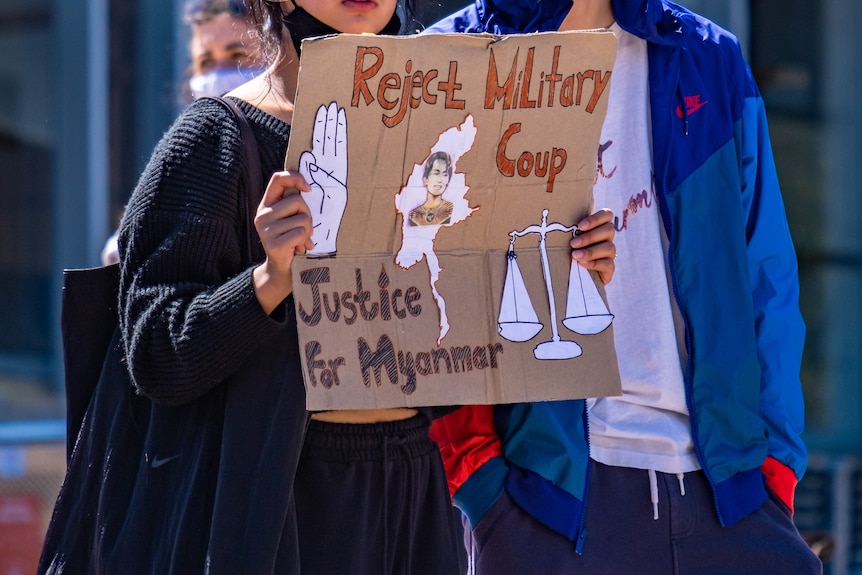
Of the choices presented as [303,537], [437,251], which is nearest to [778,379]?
[437,251]

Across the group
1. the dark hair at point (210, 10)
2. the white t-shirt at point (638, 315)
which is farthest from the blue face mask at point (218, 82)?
the white t-shirt at point (638, 315)

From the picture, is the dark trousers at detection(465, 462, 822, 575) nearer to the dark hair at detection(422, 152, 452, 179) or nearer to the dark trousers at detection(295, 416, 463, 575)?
the dark trousers at detection(295, 416, 463, 575)

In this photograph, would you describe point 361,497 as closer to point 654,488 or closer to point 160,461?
point 160,461

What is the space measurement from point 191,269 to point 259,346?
155 millimetres

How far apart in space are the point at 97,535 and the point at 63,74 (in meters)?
3.51

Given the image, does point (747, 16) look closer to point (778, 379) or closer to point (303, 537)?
point (778, 379)

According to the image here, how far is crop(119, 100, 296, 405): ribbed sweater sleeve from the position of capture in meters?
1.82

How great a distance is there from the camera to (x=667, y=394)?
92.9 inches

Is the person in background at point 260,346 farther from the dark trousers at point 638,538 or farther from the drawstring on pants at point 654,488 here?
the drawstring on pants at point 654,488

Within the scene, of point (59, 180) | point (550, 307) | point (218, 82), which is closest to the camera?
point (550, 307)

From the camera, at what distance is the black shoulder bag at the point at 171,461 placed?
1816 millimetres

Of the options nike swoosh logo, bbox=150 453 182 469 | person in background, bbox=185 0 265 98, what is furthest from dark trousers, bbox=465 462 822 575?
person in background, bbox=185 0 265 98

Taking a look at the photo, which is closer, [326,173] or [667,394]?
[326,173]

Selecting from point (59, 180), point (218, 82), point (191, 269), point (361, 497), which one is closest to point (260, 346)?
point (191, 269)
